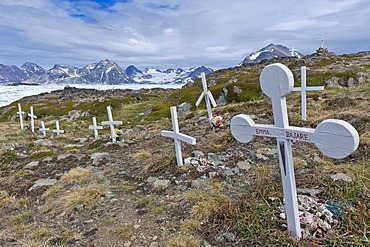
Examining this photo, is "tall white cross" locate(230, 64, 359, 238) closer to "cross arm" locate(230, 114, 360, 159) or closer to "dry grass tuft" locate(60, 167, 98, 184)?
"cross arm" locate(230, 114, 360, 159)

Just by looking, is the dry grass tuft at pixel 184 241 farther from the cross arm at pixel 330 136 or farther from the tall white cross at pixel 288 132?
the cross arm at pixel 330 136

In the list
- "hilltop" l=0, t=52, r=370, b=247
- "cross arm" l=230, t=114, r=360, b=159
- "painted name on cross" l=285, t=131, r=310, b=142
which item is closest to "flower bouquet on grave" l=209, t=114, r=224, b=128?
"hilltop" l=0, t=52, r=370, b=247

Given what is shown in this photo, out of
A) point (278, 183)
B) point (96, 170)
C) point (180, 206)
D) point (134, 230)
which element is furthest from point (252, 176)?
point (96, 170)

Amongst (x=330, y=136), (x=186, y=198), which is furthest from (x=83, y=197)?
(x=330, y=136)

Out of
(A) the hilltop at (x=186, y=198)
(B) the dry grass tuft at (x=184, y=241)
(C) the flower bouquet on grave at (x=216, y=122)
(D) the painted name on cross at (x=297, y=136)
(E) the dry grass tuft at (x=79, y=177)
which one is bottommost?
(B) the dry grass tuft at (x=184, y=241)

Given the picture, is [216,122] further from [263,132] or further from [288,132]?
[288,132]

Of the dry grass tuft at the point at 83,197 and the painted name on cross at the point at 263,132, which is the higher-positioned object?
the painted name on cross at the point at 263,132

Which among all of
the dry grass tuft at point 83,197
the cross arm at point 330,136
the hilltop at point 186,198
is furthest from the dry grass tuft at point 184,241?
the dry grass tuft at point 83,197

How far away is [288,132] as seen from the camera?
12.9ft

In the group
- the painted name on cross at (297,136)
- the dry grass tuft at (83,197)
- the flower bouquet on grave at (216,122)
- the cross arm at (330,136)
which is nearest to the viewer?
the cross arm at (330,136)

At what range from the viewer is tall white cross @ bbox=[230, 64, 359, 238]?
3207 millimetres

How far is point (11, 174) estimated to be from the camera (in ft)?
33.8

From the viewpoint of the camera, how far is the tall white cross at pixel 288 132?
3.21 metres

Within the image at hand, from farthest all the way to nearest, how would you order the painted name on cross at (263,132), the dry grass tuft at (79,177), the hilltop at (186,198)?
the dry grass tuft at (79,177), the hilltop at (186,198), the painted name on cross at (263,132)
